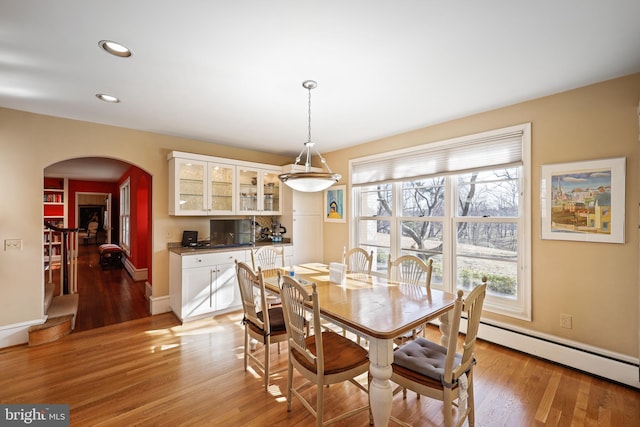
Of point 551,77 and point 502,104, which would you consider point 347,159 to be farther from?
point 551,77

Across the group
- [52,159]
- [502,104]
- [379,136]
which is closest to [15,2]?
[52,159]

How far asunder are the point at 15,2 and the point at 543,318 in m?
4.53

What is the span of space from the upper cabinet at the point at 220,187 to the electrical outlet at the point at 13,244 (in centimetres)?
151

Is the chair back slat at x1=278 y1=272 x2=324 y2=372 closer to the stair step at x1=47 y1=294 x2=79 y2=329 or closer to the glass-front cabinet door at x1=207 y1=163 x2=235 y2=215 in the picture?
the glass-front cabinet door at x1=207 y1=163 x2=235 y2=215

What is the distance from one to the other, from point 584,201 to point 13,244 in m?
5.70

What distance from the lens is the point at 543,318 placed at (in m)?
2.67

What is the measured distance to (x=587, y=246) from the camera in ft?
7.97

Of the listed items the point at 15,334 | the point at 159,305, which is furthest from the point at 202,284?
the point at 15,334

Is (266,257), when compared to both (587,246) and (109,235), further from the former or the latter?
(109,235)

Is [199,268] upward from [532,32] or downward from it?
downward

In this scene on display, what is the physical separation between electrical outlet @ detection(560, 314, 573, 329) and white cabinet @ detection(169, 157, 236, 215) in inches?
163

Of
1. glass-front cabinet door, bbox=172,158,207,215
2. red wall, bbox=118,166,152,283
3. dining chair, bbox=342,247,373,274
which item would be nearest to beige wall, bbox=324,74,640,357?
dining chair, bbox=342,247,373,274

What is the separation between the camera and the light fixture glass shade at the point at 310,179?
91.7 inches

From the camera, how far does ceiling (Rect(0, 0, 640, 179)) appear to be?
154cm
